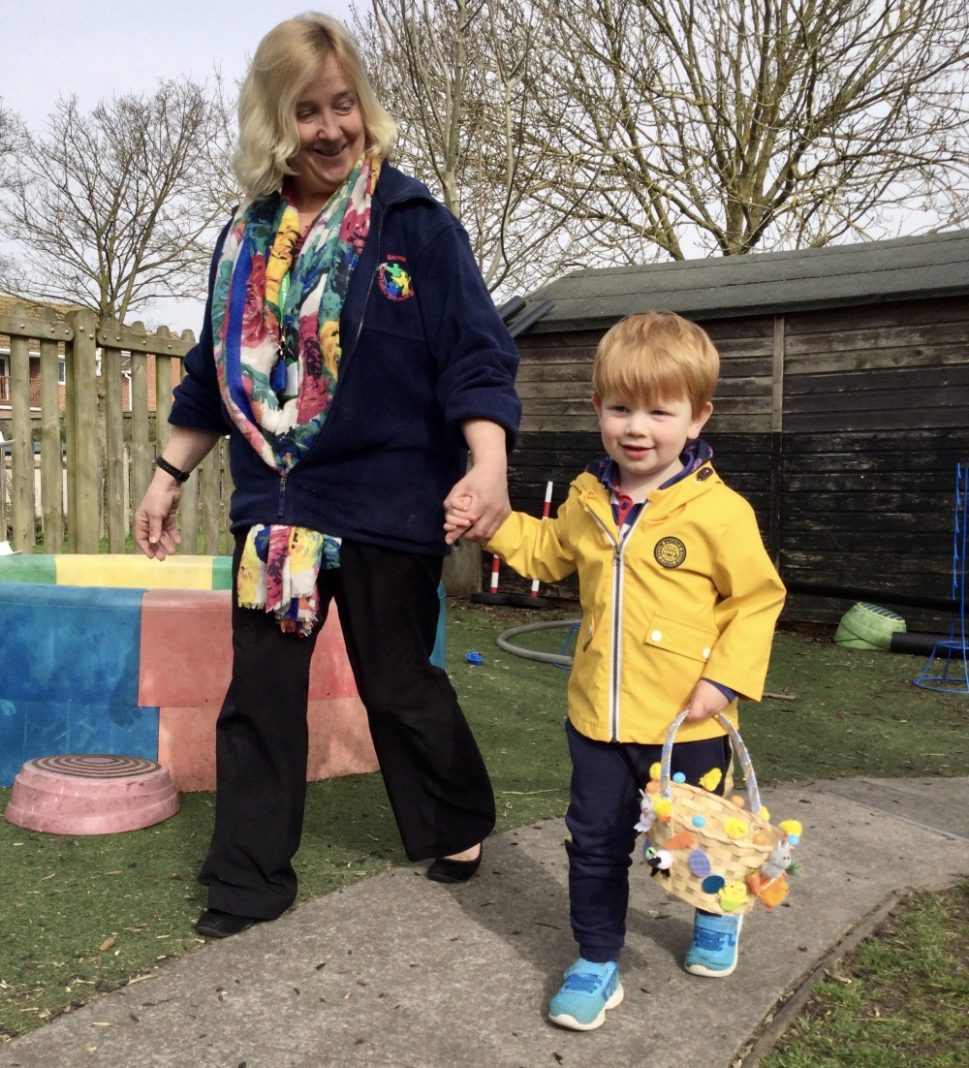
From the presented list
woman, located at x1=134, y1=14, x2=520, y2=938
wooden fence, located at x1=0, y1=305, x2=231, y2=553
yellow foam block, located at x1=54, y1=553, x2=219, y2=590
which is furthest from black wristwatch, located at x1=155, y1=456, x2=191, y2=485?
wooden fence, located at x1=0, y1=305, x2=231, y2=553

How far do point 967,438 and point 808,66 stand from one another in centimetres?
1001

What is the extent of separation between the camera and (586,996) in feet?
6.85

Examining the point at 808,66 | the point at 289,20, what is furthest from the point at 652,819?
the point at 808,66

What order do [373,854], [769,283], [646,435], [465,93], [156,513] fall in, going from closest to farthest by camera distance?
[646,435]
[156,513]
[373,854]
[769,283]
[465,93]

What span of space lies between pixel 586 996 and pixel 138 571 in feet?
10.4

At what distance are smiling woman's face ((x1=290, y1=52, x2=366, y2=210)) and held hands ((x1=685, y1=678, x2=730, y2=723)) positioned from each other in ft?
4.46

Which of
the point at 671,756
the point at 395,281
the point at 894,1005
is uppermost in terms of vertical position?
the point at 395,281

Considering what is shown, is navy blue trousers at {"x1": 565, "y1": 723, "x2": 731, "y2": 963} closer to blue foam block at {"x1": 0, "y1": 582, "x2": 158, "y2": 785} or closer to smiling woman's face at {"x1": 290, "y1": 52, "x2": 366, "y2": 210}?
smiling woman's face at {"x1": 290, "y1": 52, "x2": 366, "y2": 210}

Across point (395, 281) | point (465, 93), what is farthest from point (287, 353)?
point (465, 93)

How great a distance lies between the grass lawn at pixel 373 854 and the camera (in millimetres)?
2268

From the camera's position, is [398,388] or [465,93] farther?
[465,93]

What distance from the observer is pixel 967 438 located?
7816 mm

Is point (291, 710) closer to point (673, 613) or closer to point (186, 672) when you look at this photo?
point (673, 613)

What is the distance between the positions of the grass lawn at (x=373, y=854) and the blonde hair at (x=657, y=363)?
3.99ft
